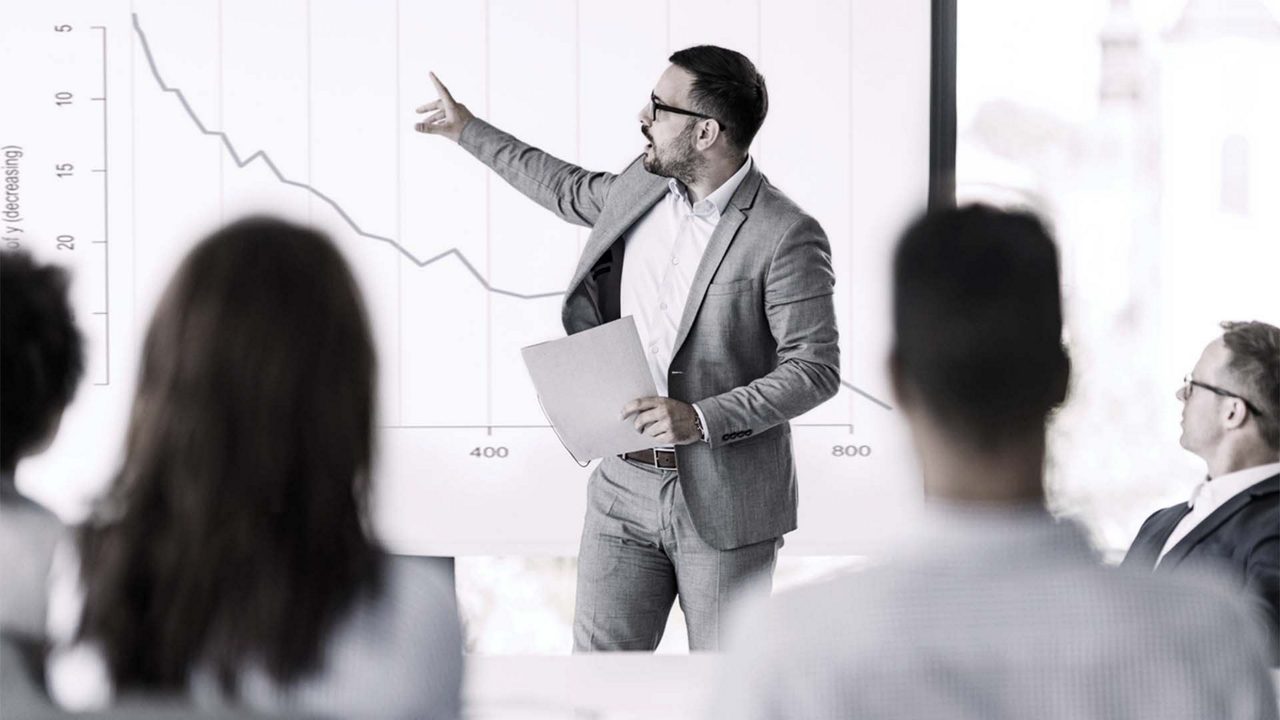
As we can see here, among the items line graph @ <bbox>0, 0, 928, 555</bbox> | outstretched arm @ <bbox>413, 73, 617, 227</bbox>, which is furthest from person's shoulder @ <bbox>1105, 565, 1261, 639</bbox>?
line graph @ <bbox>0, 0, 928, 555</bbox>

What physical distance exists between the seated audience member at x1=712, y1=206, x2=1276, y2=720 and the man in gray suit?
150 cm

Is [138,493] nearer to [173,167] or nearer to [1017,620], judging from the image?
[1017,620]

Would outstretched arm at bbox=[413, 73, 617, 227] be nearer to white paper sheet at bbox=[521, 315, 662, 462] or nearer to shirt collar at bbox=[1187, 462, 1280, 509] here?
white paper sheet at bbox=[521, 315, 662, 462]

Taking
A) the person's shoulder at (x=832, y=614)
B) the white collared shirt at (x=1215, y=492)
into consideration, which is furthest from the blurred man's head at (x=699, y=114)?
the person's shoulder at (x=832, y=614)

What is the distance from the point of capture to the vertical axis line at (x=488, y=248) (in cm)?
328

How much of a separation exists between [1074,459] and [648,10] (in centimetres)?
166

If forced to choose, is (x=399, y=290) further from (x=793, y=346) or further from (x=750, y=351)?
(x=793, y=346)

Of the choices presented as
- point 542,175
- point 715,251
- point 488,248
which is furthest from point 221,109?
point 715,251

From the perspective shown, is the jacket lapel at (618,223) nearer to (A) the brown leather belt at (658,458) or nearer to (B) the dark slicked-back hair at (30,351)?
(A) the brown leather belt at (658,458)

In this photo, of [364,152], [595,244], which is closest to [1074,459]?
[595,244]

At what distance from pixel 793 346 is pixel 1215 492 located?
833mm

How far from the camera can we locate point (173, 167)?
3.32 m

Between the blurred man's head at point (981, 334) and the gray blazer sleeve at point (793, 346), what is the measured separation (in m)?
1.50

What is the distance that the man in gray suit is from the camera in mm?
2488
